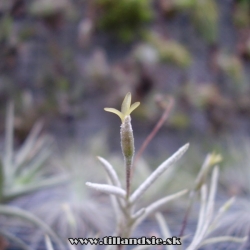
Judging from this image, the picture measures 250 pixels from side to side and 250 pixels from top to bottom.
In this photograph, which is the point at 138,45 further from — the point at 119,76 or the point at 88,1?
the point at 88,1

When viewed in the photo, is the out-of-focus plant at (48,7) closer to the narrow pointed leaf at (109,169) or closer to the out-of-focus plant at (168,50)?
the out-of-focus plant at (168,50)

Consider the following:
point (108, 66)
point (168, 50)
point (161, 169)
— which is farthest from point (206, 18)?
point (161, 169)

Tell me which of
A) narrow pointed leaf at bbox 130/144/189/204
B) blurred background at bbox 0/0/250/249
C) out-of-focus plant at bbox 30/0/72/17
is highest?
out-of-focus plant at bbox 30/0/72/17

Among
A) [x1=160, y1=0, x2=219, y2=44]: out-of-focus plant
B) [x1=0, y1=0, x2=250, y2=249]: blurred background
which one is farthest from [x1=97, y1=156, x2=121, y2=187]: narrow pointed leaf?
[x1=160, y1=0, x2=219, y2=44]: out-of-focus plant

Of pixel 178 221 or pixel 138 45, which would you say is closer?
pixel 178 221

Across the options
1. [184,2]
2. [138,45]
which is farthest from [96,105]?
[184,2]

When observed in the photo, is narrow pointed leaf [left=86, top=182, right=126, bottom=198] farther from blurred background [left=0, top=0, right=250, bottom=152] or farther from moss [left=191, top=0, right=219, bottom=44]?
moss [left=191, top=0, right=219, bottom=44]

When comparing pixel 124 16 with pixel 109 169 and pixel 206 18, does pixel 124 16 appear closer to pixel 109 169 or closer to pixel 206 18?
pixel 206 18
